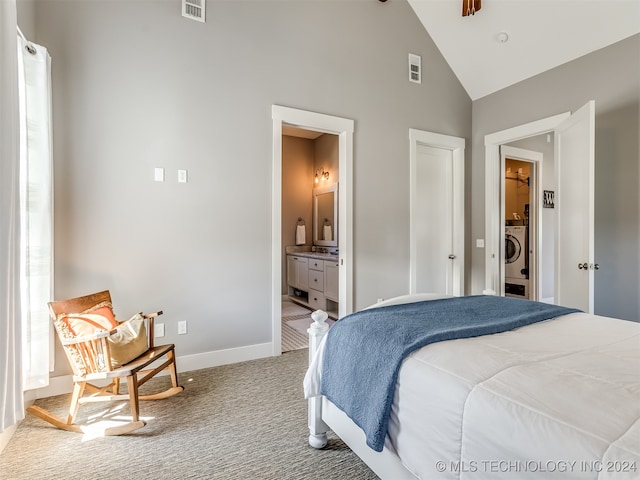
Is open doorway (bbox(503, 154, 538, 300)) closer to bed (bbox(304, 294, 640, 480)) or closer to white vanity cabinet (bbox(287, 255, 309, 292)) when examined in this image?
white vanity cabinet (bbox(287, 255, 309, 292))

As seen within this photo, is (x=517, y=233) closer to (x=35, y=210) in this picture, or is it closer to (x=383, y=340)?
(x=383, y=340)

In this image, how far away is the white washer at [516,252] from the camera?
17.3 ft

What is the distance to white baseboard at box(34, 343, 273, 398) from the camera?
2416 mm

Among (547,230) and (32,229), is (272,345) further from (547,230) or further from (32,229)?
(547,230)

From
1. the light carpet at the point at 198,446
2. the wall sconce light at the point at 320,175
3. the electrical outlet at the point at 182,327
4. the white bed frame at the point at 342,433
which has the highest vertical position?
the wall sconce light at the point at 320,175

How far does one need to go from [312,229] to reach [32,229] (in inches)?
181

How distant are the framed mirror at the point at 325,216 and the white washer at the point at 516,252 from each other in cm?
268

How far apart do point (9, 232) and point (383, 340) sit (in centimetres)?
164

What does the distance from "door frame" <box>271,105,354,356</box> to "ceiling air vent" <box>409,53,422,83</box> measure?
3.51ft

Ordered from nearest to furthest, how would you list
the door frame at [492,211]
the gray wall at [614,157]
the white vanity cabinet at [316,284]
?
the gray wall at [614,157], the door frame at [492,211], the white vanity cabinet at [316,284]

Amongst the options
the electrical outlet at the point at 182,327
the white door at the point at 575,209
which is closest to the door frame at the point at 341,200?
the electrical outlet at the point at 182,327

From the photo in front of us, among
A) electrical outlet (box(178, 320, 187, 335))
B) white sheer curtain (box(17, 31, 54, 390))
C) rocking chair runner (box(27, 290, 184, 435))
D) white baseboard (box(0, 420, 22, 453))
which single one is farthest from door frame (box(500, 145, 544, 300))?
white baseboard (box(0, 420, 22, 453))

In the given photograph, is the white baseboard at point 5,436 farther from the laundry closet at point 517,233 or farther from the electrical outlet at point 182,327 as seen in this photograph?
the laundry closet at point 517,233

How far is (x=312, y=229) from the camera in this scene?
6367 mm
